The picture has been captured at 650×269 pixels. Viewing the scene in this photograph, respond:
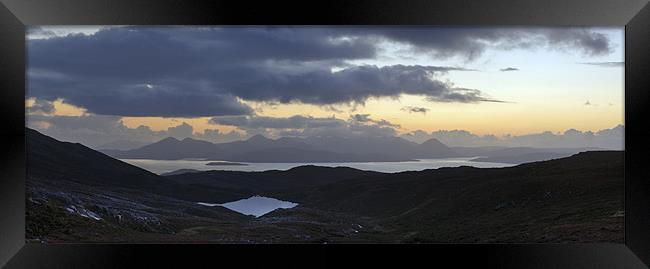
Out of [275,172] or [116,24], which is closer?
[116,24]

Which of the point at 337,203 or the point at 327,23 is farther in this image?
the point at 337,203

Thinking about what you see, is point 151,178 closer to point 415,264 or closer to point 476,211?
point 476,211

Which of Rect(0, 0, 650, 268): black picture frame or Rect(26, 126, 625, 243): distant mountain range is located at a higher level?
Rect(0, 0, 650, 268): black picture frame

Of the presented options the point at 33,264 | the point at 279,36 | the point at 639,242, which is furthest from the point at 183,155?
the point at 639,242

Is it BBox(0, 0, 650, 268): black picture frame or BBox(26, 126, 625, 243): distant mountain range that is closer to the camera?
BBox(0, 0, 650, 268): black picture frame

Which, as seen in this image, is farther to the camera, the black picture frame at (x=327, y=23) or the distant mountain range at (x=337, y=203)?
the distant mountain range at (x=337, y=203)

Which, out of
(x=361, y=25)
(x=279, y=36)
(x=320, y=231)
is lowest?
(x=320, y=231)

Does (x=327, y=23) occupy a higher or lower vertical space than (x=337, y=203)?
higher

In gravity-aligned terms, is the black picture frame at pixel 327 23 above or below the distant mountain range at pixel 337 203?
above
